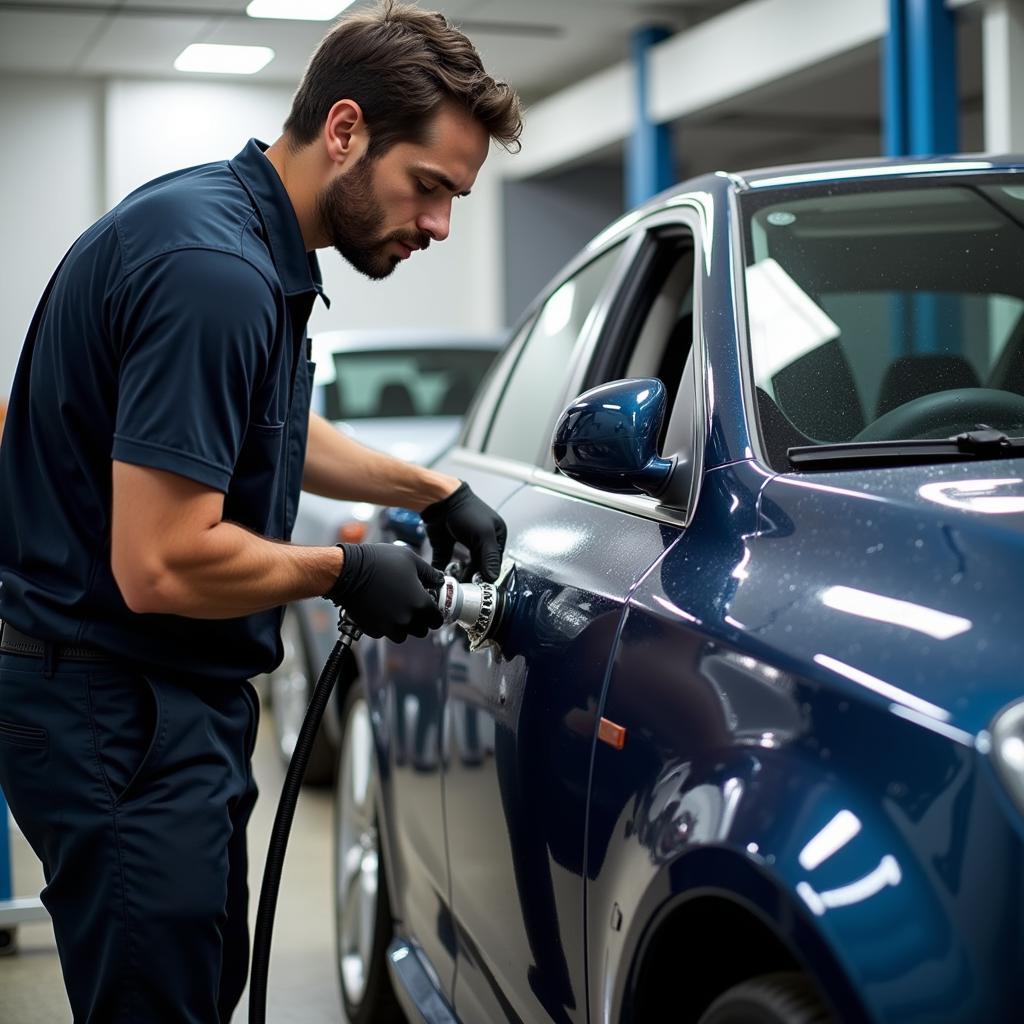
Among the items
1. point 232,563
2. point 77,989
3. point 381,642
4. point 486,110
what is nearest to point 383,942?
point 381,642

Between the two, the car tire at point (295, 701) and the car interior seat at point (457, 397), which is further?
the car interior seat at point (457, 397)

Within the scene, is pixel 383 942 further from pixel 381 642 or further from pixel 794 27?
pixel 794 27

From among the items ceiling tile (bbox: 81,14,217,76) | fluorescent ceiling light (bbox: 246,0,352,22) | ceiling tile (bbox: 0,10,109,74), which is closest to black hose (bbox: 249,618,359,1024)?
fluorescent ceiling light (bbox: 246,0,352,22)

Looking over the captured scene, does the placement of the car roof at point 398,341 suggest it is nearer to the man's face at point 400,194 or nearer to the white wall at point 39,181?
the man's face at point 400,194

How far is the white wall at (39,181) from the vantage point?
1351 cm

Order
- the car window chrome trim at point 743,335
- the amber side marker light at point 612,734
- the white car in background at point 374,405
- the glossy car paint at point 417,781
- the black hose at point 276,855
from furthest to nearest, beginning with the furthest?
the white car in background at point 374,405, the glossy car paint at point 417,781, the black hose at point 276,855, the car window chrome trim at point 743,335, the amber side marker light at point 612,734

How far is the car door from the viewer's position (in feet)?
5.95

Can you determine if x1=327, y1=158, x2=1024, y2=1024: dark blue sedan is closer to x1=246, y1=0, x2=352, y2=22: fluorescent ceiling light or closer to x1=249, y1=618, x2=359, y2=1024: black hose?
x1=249, y1=618, x2=359, y2=1024: black hose

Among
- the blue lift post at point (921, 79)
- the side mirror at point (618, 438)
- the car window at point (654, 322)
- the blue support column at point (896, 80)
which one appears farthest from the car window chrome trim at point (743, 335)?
the blue support column at point (896, 80)

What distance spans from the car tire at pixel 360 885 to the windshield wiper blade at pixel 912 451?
1479mm

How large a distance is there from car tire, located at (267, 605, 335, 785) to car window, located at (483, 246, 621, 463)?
7.92 feet

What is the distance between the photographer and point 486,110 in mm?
2047

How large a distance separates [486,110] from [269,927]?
1165 mm

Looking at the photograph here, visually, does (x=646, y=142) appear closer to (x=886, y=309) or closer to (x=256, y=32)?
(x=256, y=32)
